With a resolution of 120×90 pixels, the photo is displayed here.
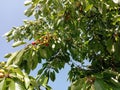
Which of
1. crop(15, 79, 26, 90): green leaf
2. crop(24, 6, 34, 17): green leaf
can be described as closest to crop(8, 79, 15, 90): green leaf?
crop(15, 79, 26, 90): green leaf

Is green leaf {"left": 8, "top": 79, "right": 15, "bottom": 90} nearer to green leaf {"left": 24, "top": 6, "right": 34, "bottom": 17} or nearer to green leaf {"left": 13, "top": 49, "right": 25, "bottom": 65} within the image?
green leaf {"left": 13, "top": 49, "right": 25, "bottom": 65}

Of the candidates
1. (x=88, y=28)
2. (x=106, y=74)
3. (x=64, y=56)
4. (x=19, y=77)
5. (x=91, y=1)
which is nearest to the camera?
(x=19, y=77)

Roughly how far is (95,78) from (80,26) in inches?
79.3

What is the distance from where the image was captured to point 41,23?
6.26 metres

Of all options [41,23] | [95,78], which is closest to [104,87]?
[95,78]

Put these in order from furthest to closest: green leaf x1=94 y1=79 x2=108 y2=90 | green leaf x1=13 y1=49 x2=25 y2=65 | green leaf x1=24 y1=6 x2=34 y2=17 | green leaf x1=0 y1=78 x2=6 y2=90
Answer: green leaf x1=24 y1=6 x2=34 y2=17, green leaf x1=13 y1=49 x2=25 y2=65, green leaf x1=94 y1=79 x2=108 y2=90, green leaf x1=0 y1=78 x2=6 y2=90

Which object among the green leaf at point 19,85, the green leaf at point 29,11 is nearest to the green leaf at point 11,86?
the green leaf at point 19,85

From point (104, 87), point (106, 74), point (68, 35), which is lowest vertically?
point (104, 87)

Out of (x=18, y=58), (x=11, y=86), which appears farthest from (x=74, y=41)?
(x=11, y=86)

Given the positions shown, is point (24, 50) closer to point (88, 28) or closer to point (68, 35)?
point (68, 35)

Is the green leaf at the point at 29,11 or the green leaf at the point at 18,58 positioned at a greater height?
the green leaf at the point at 29,11

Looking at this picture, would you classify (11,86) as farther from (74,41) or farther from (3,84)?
(74,41)

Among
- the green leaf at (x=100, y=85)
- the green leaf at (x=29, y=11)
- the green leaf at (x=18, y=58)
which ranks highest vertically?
the green leaf at (x=29, y=11)

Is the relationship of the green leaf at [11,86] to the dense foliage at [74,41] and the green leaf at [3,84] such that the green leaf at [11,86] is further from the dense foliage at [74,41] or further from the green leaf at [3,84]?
the dense foliage at [74,41]
